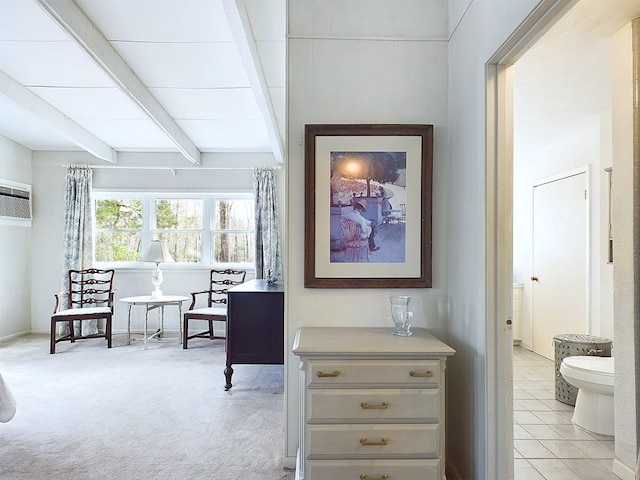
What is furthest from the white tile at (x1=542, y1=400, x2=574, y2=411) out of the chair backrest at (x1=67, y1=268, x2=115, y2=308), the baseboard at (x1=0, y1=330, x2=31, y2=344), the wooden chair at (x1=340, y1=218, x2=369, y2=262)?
the baseboard at (x1=0, y1=330, x2=31, y2=344)

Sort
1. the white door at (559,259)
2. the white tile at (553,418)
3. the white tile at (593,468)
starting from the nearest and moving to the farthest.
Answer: the white tile at (593,468), the white tile at (553,418), the white door at (559,259)

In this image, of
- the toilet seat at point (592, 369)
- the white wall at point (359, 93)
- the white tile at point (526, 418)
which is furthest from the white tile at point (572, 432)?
the white wall at point (359, 93)

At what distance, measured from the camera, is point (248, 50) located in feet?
8.88

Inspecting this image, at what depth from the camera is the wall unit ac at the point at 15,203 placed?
16.7 ft

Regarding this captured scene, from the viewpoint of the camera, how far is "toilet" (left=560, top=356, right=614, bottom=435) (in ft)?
8.65

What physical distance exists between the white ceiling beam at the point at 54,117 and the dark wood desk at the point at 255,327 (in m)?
2.46

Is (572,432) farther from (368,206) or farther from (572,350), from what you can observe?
(368,206)

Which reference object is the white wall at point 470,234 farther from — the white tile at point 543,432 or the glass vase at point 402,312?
the white tile at point 543,432

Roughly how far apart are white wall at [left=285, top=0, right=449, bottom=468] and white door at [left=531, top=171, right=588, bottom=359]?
2467 mm

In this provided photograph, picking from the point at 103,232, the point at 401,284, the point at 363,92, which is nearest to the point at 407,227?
the point at 401,284

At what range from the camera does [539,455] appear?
2.48 m

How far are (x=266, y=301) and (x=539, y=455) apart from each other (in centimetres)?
209

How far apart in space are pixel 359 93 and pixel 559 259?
318cm

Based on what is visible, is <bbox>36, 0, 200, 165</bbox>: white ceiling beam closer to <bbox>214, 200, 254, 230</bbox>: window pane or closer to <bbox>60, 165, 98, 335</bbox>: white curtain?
<bbox>214, 200, 254, 230</bbox>: window pane
